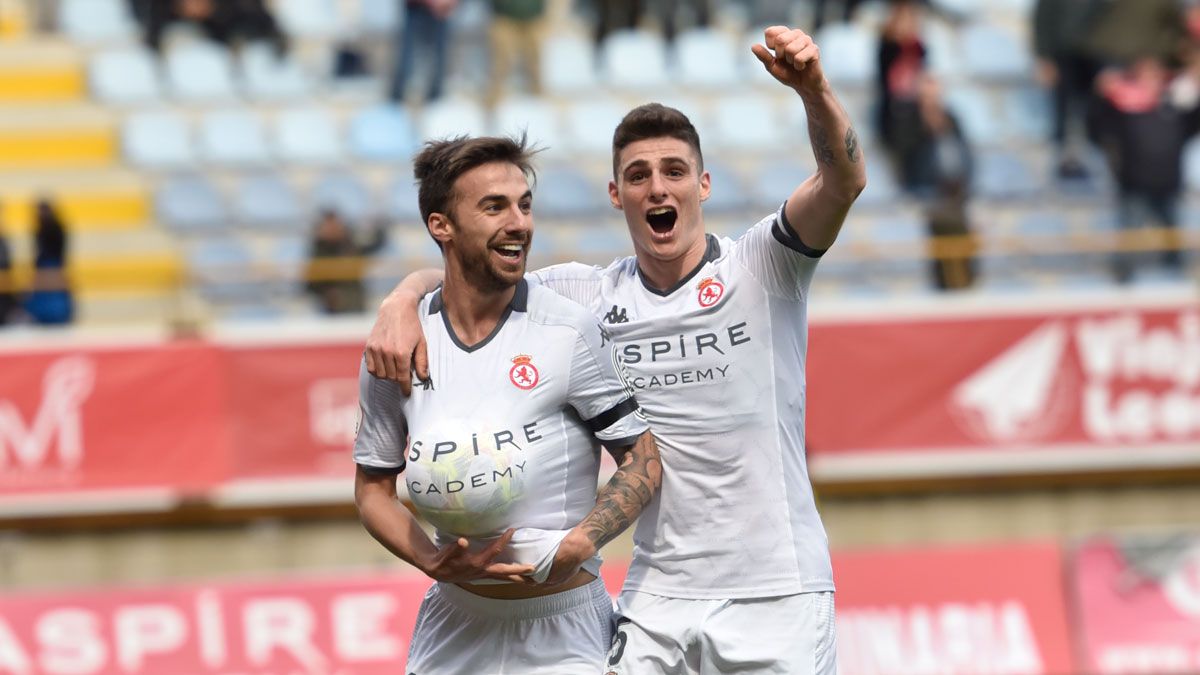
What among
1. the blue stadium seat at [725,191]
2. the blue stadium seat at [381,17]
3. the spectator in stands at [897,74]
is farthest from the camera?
the blue stadium seat at [381,17]

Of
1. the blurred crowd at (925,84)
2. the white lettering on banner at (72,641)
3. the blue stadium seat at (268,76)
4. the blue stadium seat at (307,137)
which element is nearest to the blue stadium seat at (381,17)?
the blurred crowd at (925,84)

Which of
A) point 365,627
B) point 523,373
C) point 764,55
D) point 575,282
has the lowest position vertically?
point 365,627

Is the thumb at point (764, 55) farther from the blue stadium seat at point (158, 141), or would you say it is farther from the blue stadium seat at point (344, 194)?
the blue stadium seat at point (158, 141)

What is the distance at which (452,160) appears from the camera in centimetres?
493

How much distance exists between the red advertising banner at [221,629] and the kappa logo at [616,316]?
187 inches

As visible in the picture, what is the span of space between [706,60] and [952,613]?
21.1ft

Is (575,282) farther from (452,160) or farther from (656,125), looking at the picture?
(452,160)

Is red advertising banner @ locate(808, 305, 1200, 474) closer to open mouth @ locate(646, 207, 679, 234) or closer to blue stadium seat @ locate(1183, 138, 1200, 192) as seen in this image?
blue stadium seat @ locate(1183, 138, 1200, 192)

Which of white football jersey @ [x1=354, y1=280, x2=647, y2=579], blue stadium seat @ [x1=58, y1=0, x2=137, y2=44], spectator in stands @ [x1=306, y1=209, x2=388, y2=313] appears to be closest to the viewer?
white football jersey @ [x1=354, y1=280, x2=647, y2=579]

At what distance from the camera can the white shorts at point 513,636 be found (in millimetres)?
5023

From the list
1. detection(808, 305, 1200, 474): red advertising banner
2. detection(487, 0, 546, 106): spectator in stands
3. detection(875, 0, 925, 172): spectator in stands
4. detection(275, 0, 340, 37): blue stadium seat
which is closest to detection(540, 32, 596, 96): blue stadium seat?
detection(487, 0, 546, 106): spectator in stands

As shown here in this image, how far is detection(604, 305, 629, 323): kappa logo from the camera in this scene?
530 cm

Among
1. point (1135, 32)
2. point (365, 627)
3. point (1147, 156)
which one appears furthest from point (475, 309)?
point (1135, 32)

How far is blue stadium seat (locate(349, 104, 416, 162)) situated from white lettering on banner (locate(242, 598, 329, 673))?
5269 millimetres
